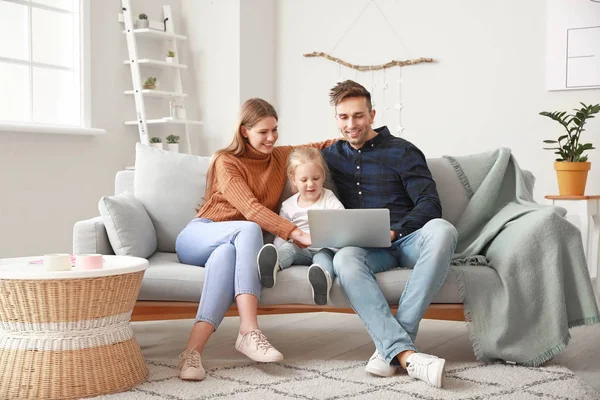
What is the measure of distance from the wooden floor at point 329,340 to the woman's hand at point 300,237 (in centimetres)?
42

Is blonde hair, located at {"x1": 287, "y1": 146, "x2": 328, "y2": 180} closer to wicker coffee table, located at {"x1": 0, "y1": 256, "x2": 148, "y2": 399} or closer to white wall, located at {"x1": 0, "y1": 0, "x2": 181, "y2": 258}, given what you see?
wicker coffee table, located at {"x1": 0, "y1": 256, "x2": 148, "y2": 399}

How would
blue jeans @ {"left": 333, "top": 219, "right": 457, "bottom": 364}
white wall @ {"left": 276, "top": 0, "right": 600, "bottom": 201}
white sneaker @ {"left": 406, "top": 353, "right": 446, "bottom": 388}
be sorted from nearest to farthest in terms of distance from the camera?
white sneaker @ {"left": 406, "top": 353, "right": 446, "bottom": 388}, blue jeans @ {"left": 333, "top": 219, "right": 457, "bottom": 364}, white wall @ {"left": 276, "top": 0, "right": 600, "bottom": 201}

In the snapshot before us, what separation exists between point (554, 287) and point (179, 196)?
1.49 m

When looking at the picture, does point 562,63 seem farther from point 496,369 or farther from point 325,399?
point 325,399

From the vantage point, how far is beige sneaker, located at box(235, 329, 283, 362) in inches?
92.9

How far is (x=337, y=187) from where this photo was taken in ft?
9.86

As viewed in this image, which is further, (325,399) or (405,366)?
(405,366)

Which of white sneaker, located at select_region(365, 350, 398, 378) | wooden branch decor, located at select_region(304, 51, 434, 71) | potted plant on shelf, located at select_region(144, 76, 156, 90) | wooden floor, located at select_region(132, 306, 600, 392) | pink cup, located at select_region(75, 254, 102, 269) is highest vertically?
wooden branch decor, located at select_region(304, 51, 434, 71)

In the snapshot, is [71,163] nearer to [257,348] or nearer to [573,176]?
[257,348]

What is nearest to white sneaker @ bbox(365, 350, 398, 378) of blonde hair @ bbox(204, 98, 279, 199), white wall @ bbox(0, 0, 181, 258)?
blonde hair @ bbox(204, 98, 279, 199)

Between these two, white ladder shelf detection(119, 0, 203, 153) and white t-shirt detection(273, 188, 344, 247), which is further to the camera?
white ladder shelf detection(119, 0, 203, 153)

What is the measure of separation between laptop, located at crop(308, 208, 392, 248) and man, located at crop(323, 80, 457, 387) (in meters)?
0.05

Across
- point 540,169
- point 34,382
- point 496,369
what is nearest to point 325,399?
point 496,369

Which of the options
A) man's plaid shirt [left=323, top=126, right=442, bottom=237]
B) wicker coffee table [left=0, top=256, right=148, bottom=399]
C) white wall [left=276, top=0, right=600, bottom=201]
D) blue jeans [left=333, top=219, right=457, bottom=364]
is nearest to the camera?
wicker coffee table [left=0, top=256, right=148, bottom=399]
